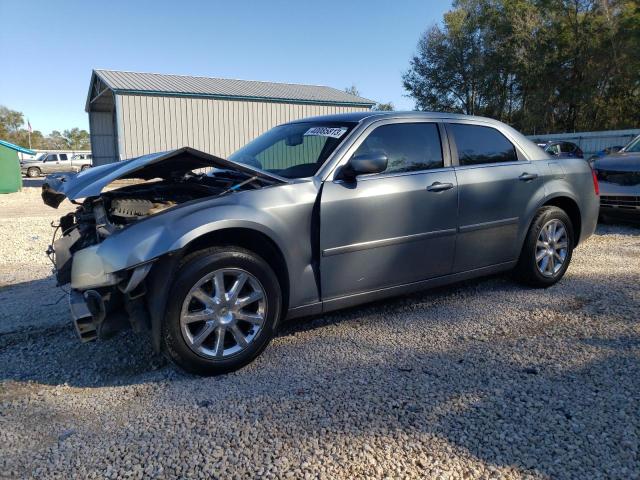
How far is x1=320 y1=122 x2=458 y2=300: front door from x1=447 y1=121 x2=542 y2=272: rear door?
154mm

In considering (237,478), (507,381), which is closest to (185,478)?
(237,478)

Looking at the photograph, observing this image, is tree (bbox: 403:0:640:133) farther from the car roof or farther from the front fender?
the front fender

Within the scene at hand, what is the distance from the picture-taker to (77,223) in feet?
12.5

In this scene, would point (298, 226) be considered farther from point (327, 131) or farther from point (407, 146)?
point (407, 146)

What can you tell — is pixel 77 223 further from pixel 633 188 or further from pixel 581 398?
pixel 633 188

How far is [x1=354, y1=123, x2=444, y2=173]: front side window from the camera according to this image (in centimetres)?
398

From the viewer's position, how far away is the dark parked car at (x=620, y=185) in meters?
8.06

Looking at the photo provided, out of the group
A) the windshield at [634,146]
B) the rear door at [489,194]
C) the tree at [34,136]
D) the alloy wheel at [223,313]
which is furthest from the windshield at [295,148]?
the tree at [34,136]

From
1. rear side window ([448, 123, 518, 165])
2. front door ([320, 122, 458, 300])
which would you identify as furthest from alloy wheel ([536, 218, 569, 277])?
front door ([320, 122, 458, 300])

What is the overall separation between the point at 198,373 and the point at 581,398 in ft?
7.43

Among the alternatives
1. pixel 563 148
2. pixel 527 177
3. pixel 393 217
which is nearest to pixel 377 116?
pixel 393 217

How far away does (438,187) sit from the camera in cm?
408

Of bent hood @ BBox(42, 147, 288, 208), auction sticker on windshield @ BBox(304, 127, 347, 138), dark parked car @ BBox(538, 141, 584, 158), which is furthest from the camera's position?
dark parked car @ BBox(538, 141, 584, 158)

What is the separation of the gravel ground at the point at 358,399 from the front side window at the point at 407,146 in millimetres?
1267
